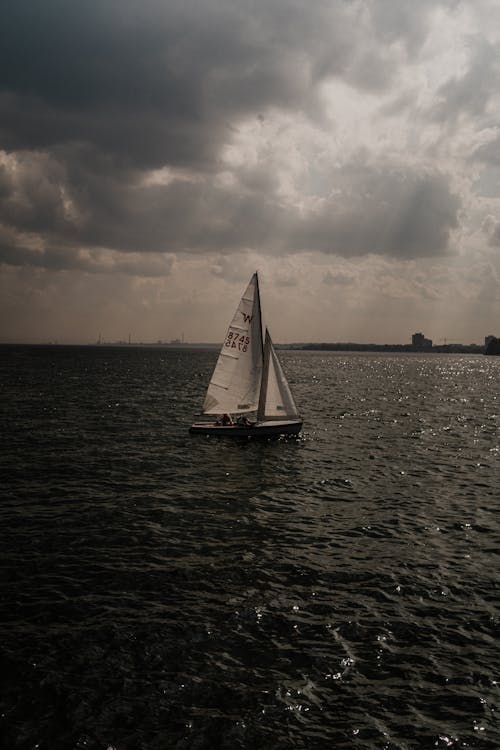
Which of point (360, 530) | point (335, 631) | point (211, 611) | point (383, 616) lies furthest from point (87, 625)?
point (360, 530)

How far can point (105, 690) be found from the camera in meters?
11.5

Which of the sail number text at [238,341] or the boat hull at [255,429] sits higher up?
the sail number text at [238,341]

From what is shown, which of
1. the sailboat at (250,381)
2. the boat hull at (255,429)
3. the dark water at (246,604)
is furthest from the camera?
Answer: the sailboat at (250,381)

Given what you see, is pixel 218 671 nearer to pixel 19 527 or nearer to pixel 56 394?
pixel 19 527

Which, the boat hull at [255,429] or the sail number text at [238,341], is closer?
the boat hull at [255,429]

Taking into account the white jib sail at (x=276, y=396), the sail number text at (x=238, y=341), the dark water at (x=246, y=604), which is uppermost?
the sail number text at (x=238, y=341)

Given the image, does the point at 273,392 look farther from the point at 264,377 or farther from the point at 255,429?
the point at 255,429

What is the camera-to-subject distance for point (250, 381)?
4256cm

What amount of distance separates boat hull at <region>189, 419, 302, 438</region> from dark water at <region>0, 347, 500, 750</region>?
20.2 feet

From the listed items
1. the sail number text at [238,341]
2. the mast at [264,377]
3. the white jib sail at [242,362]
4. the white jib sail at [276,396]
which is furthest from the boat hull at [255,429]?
the sail number text at [238,341]

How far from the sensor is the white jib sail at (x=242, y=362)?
4166 centimetres

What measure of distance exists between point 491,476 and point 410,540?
14262 mm

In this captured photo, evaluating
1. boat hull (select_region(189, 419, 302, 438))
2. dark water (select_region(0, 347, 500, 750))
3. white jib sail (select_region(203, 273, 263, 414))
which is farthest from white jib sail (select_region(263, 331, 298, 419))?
dark water (select_region(0, 347, 500, 750))

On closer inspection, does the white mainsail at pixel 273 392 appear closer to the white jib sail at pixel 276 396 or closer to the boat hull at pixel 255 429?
the white jib sail at pixel 276 396
